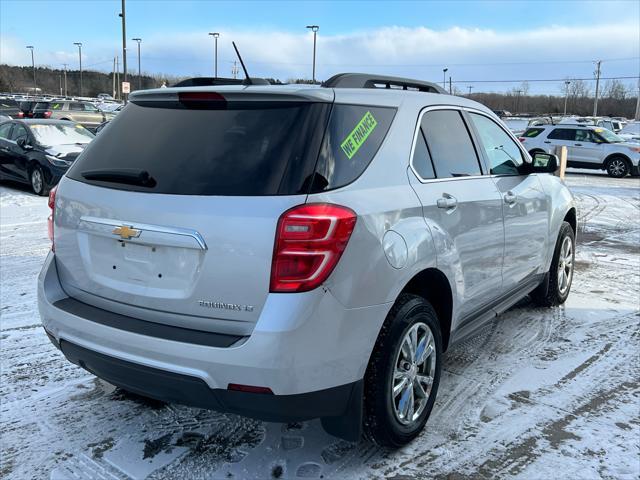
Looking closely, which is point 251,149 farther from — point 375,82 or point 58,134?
point 58,134

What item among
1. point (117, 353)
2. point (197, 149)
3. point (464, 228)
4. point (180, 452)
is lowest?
point (180, 452)

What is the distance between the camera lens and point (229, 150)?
2.63 metres

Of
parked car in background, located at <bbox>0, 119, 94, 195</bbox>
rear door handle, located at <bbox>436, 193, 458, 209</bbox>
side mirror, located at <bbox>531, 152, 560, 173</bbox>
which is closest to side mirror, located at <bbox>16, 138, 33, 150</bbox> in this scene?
parked car in background, located at <bbox>0, 119, 94, 195</bbox>

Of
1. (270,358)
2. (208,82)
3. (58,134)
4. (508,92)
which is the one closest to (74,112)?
(58,134)

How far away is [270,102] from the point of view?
2.70 metres

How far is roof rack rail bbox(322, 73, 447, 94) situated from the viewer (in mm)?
3098

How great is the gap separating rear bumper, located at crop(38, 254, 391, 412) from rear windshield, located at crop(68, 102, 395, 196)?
1.69ft

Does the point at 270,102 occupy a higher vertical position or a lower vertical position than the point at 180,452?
higher

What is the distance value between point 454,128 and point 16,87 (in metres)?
113

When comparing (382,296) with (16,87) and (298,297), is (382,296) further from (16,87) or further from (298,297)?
(16,87)

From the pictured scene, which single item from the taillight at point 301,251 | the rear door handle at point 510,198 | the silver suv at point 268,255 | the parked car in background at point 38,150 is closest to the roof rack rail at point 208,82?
the silver suv at point 268,255

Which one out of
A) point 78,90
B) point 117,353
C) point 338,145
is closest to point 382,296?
point 338,145

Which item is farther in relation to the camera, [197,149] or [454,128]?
[454,128]

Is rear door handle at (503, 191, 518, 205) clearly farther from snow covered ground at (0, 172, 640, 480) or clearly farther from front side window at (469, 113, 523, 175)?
snow covered ground at (0, 172, 640, 480)
